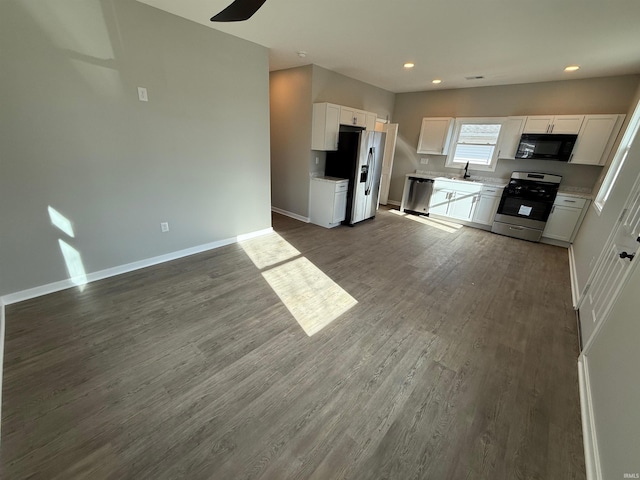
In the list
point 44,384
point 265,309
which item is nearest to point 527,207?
point 265,309

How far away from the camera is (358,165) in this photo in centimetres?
459

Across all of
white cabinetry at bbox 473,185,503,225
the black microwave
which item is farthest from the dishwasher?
the black microwave

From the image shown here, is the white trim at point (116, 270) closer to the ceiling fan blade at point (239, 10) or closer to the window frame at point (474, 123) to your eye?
the ceiling fan blade at point (239, 10)

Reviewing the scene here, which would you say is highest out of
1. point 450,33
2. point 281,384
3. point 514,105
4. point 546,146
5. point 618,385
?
point 450,33

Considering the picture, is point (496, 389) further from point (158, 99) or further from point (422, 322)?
point (158, 99)

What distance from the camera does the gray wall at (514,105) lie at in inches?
160

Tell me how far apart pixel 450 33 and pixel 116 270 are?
4523 millimetres

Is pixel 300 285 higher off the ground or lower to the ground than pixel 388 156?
lower

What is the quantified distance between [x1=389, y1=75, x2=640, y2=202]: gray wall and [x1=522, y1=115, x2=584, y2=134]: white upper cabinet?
0.25 meters

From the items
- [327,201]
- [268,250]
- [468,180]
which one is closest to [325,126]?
[327,201]

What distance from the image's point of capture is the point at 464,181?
5137mm

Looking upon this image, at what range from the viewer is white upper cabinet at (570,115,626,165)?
3.93m

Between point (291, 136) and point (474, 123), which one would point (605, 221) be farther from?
point (291, 136)

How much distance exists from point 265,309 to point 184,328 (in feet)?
2.29
